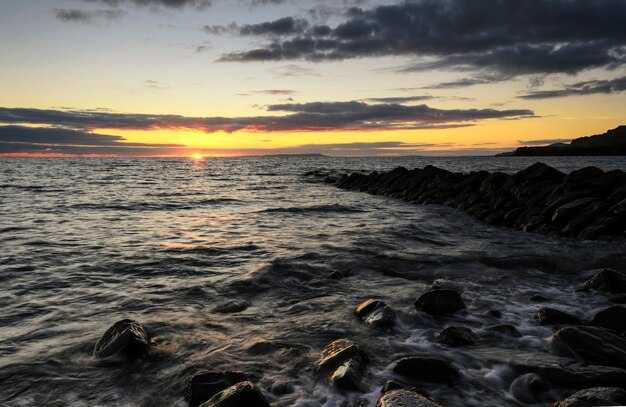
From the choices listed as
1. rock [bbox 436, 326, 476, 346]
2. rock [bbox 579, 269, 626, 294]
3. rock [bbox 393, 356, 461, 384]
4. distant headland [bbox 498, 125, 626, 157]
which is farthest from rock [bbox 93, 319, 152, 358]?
distant headland [bbox 498, 125, 626, 157]

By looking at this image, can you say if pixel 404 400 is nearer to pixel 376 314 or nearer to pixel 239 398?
pixel 239 398

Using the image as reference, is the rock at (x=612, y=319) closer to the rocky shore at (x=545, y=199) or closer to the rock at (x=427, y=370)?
the rock at (x=427, y=370)

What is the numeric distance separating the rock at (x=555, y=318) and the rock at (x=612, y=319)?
0.86 feet

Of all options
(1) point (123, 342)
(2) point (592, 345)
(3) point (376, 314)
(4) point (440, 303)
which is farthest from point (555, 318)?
(1) point (123, 342)

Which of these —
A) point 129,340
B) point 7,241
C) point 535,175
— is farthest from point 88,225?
point 535,175

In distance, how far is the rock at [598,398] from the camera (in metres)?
3.56

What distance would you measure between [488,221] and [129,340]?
50.6 feet

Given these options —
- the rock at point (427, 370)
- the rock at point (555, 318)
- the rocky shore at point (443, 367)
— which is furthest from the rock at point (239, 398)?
the rock at point (555, 318)

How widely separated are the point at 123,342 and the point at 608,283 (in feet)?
29.1

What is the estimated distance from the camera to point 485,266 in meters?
10.1

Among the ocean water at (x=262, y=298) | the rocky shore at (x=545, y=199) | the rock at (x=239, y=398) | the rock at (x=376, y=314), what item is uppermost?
the rocky shore at (x=545, y=199)

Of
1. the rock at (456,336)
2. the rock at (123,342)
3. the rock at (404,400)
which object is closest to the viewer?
the rock at (404,400)

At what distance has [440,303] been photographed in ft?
22.4

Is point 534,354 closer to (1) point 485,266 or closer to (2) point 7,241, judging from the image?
(1) point 485,266
